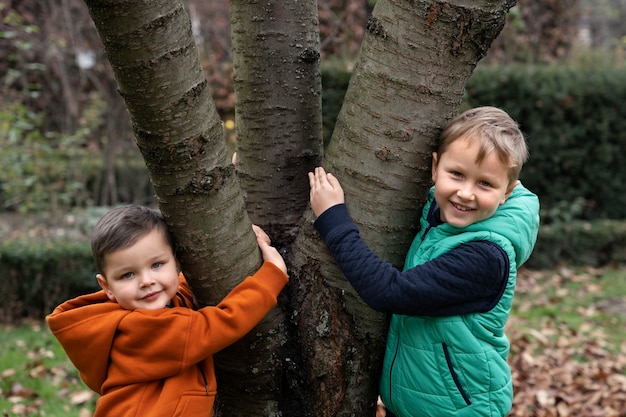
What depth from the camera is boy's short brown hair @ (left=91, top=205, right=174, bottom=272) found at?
187 centimetres

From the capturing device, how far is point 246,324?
183 centimetres

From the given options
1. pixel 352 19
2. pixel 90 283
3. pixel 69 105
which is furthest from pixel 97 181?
pixel 352 19

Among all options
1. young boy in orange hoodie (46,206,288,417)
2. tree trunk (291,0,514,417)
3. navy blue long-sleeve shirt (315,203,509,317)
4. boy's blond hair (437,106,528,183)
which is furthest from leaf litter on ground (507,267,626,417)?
young boy in orange hoodie (46,206,288,417)

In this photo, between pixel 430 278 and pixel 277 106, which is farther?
pixel 277 106

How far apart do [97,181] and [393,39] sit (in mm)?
7255

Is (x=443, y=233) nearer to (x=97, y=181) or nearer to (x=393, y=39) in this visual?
(x=393, y=39)

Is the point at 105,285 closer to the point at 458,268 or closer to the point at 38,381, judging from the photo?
the point at 458,268

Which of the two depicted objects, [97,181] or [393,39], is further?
[97,181]

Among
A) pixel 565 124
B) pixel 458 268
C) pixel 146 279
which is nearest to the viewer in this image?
pixel 458 268

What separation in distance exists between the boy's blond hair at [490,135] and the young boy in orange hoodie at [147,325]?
725 mm

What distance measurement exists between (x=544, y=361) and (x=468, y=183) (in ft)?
10.5

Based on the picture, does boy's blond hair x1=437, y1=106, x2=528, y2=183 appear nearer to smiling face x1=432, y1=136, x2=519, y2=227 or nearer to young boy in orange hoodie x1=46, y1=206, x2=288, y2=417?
smiling face x1=432, y1=136, x2=519, y2=227

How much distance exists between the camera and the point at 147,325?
1806mm

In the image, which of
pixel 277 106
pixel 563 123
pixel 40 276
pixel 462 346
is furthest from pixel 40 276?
pixel 563 123
